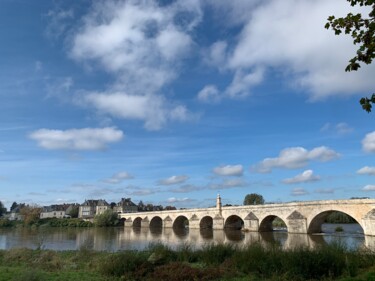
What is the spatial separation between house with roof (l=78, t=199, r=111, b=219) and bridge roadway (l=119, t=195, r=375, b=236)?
42127 mm

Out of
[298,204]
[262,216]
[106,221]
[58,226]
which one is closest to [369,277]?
[298,204]

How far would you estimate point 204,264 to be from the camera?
12.5 meters

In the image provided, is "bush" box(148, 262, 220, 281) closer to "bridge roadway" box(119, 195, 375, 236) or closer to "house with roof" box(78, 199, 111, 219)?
"bridge roadway" box(119, 195, 375, 236)

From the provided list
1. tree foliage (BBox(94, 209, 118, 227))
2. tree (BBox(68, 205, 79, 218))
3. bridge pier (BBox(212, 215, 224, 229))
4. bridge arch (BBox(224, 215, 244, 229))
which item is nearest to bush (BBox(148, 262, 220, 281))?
bridge arch (BBox(224, 215, 244, 229))

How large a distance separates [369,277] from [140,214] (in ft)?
251

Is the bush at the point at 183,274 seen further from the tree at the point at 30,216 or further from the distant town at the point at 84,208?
the distant town at the point at 84,208

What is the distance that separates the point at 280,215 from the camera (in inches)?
1778

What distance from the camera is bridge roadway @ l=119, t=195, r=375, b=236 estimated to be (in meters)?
34.4

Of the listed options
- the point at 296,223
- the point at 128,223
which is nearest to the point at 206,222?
the point at 296,223

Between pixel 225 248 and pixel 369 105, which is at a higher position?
pixel 369 105

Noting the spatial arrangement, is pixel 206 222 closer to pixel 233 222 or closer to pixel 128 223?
pixel 233 222

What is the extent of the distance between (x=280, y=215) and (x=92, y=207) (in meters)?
81.8

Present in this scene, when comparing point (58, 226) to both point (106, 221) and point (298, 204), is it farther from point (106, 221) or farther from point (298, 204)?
point (298, 204)

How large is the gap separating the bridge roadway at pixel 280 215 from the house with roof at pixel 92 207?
42127mm
